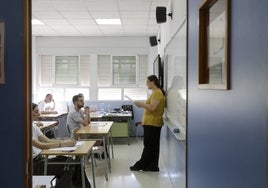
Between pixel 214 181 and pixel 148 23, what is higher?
pixel 148 23

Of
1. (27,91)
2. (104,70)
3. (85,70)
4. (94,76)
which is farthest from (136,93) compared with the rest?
(27,91)

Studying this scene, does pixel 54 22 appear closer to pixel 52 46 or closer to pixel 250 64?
pixel 52 46

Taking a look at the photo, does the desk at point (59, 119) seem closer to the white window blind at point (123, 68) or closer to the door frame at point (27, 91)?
the white window blind at point (123, 68)

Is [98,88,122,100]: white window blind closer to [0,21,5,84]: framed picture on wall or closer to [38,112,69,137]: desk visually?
[38,112,69,137]: desk

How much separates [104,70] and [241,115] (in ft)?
28.9

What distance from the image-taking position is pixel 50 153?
3.76m

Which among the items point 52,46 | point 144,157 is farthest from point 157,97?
point 52,46

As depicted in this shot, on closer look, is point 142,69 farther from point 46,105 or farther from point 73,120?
point 73,120

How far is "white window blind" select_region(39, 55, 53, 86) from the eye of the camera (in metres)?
10.1

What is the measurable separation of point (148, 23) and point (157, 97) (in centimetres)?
323

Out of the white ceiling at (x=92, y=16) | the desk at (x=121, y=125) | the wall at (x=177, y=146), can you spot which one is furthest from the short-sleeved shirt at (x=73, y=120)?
the desk at (x=121, y=125)

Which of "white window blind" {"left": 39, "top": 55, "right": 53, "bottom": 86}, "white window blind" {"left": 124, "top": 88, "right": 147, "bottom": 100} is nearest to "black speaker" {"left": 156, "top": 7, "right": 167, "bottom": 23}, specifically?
"white window blind" {"left": 124, "top": 88, "right": 147, "bottom": 100}

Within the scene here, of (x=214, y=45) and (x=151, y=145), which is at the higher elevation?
(x=214, y=45)

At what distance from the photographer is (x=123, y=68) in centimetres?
1016
